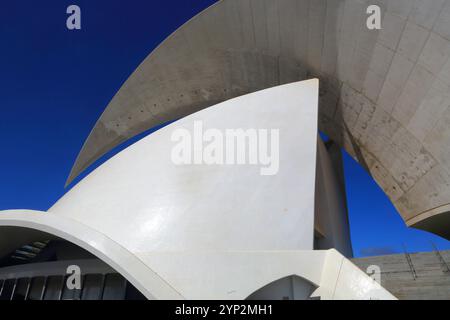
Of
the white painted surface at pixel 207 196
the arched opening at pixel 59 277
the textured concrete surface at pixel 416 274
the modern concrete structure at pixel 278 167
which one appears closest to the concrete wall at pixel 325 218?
the modern concrete structure at pixel 278 167

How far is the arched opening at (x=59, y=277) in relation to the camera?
4750 mm

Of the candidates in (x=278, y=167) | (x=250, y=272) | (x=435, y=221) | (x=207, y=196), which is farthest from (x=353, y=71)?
(x=250, y=272)

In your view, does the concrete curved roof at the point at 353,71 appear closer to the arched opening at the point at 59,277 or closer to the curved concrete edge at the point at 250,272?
the curved concrete edge at the point at 250,272

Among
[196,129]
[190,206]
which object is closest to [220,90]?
[196,129]

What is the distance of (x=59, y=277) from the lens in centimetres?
523

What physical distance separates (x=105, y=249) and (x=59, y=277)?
2.68 meters

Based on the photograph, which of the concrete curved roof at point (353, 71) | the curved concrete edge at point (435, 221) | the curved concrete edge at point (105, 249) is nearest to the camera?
the curved concrete edge at point (105, 249)

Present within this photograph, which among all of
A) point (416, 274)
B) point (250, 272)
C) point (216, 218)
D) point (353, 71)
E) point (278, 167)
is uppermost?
point (353, 71)

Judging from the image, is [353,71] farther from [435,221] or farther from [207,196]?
[207,196]

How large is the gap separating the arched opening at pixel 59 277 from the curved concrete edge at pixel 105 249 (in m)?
1.20

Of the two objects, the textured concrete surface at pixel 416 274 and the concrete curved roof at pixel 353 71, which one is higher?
the concrete curved roof at pixel 353 71

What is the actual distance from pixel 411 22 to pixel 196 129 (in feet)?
Answer: 16.2

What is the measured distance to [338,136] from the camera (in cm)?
905
